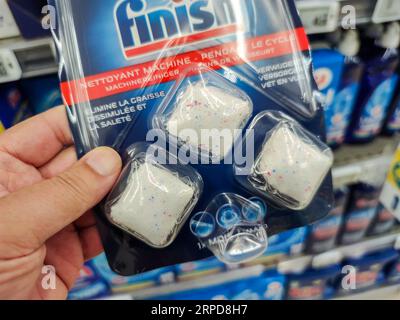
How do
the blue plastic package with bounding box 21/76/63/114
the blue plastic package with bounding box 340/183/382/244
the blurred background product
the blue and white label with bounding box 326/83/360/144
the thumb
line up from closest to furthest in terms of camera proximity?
the thumb → the blurred background product → the blue plastic package with bounding box 21/76/63/114 → the blue and white label with bounding box 326/83/360/144 → the blue plastic package with bounding box 340/183/382/244

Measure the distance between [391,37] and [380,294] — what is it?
950mm

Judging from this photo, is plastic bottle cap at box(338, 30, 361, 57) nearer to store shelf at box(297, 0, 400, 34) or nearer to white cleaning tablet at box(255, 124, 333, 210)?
store shelf at box(297, 0, 400, 34)

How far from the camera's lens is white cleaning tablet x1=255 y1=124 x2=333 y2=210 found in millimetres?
733

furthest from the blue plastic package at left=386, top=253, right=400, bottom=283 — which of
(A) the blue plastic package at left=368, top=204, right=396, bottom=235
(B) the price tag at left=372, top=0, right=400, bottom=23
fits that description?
(B) the price tag at left=372, top=0, right=400, bottom=23

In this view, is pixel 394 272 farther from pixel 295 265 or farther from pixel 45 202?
pixel 45 202

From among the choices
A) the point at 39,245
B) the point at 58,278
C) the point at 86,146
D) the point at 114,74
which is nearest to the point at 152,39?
the point at 114,74

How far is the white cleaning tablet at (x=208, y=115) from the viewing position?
0.72 meters

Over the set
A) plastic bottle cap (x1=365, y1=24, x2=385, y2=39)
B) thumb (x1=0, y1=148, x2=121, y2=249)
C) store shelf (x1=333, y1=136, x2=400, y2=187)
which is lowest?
store shelf (x1=333, y1=136, x2=400, y2=187)

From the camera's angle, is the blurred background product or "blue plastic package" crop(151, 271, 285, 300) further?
"blue plastic package" crop(151, 271, 285, 300)

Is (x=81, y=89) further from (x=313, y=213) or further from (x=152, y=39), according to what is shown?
(x=313, y=213)

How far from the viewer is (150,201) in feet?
2.38

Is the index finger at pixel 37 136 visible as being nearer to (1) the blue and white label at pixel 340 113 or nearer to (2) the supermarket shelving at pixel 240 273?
(2) the supermarket shelving at pixel 240 273

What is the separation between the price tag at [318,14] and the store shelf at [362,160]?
0.45m

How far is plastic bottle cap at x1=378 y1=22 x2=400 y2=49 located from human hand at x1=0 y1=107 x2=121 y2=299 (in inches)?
28.7
